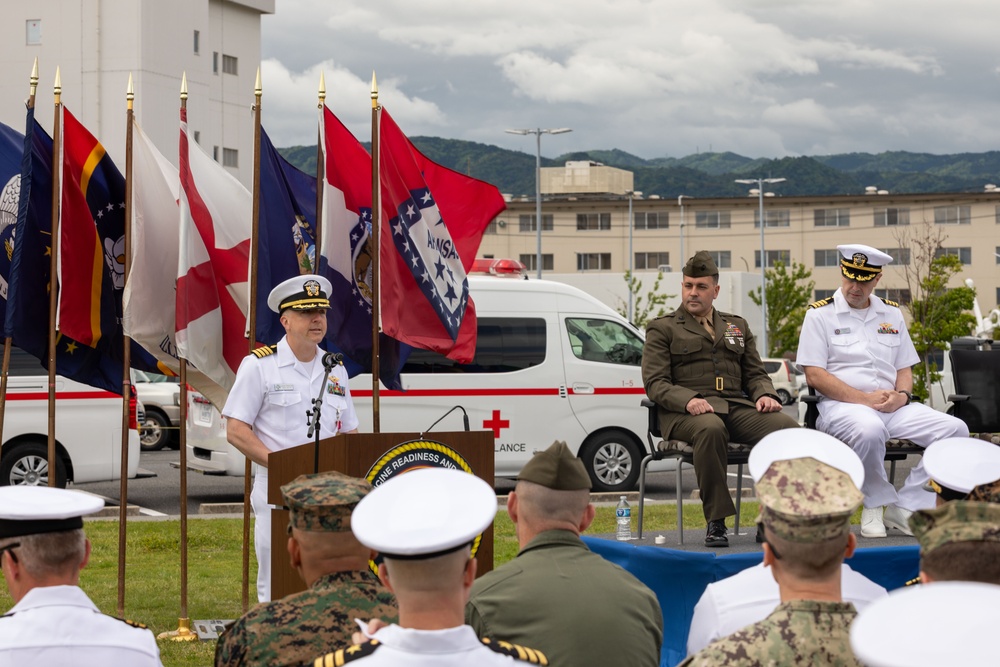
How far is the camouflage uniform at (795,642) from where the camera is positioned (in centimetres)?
283

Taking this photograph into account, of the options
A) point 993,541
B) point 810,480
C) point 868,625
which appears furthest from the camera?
point 810,480

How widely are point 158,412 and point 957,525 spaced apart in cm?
2352

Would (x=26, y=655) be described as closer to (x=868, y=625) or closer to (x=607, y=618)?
(x=607, y=618)

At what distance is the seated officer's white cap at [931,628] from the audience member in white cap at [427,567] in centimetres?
101

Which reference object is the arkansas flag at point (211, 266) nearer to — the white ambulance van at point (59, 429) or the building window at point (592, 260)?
the white ambulance van at point (59, 429)

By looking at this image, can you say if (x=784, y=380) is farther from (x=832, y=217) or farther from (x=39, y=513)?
(x=39, y=513)

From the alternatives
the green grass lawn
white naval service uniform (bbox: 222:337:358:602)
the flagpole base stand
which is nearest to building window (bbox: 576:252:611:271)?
the green grass lawn

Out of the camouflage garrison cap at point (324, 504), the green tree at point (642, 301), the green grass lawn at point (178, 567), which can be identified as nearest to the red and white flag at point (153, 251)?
the green grass lawn at point (178, 567)

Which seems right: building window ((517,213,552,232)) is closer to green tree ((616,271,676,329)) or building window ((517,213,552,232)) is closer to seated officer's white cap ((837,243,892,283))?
green tree ((616,271,676,329))

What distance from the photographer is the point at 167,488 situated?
1694 cm

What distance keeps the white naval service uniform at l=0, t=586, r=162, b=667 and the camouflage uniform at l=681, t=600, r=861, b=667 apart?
147 centimetres

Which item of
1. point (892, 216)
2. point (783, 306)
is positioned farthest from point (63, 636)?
point (892, 216)

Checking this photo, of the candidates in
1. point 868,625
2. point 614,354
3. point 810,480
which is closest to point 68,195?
point 810,480

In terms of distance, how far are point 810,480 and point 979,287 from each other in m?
80.2
